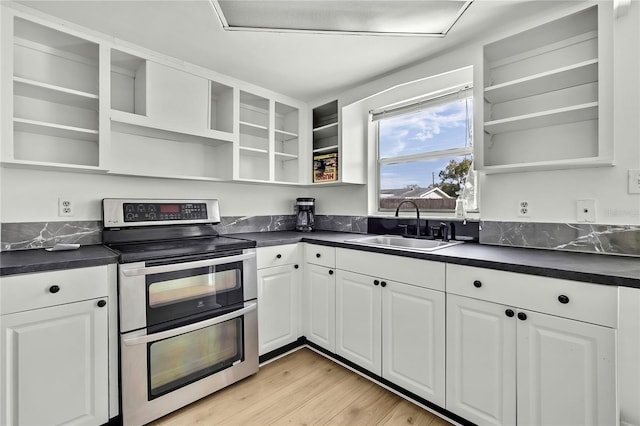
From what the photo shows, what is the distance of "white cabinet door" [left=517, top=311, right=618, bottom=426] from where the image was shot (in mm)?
1150

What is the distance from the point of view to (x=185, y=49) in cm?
200

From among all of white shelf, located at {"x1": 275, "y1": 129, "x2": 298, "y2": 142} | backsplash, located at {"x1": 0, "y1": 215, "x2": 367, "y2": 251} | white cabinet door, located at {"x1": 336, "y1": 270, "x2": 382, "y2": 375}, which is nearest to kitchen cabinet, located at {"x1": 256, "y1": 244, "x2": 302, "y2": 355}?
white cabinet door, located at {"x1": 336, "y1": 270, "x2": 382, "y2": 375}

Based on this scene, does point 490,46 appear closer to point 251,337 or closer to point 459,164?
point 459,164

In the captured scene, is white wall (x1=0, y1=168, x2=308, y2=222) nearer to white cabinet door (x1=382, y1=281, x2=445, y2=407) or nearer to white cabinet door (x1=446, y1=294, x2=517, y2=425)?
white cabinet door (x1=382, y1=281, x2=445, y2=407)

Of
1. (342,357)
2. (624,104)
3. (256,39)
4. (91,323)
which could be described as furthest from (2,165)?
(624,104)

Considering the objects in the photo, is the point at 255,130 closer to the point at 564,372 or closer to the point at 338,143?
the point at 338,143

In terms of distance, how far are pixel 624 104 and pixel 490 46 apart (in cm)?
75

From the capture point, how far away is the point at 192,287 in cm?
179

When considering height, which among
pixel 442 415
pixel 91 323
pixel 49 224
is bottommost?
pixel 442 415

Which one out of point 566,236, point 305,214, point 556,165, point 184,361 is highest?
point 556,165

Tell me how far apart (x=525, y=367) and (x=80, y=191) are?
2.71 meters

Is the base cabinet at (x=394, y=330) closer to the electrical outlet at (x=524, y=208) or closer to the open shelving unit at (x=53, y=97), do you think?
the electrical outlet at (x=524, y=208)

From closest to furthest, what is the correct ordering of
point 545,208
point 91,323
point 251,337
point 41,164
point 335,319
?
point 91,323
point 41,164
point 545,208
point 251,337
point 335,319

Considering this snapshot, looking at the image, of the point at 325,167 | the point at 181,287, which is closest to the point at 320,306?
the point at 181,287
